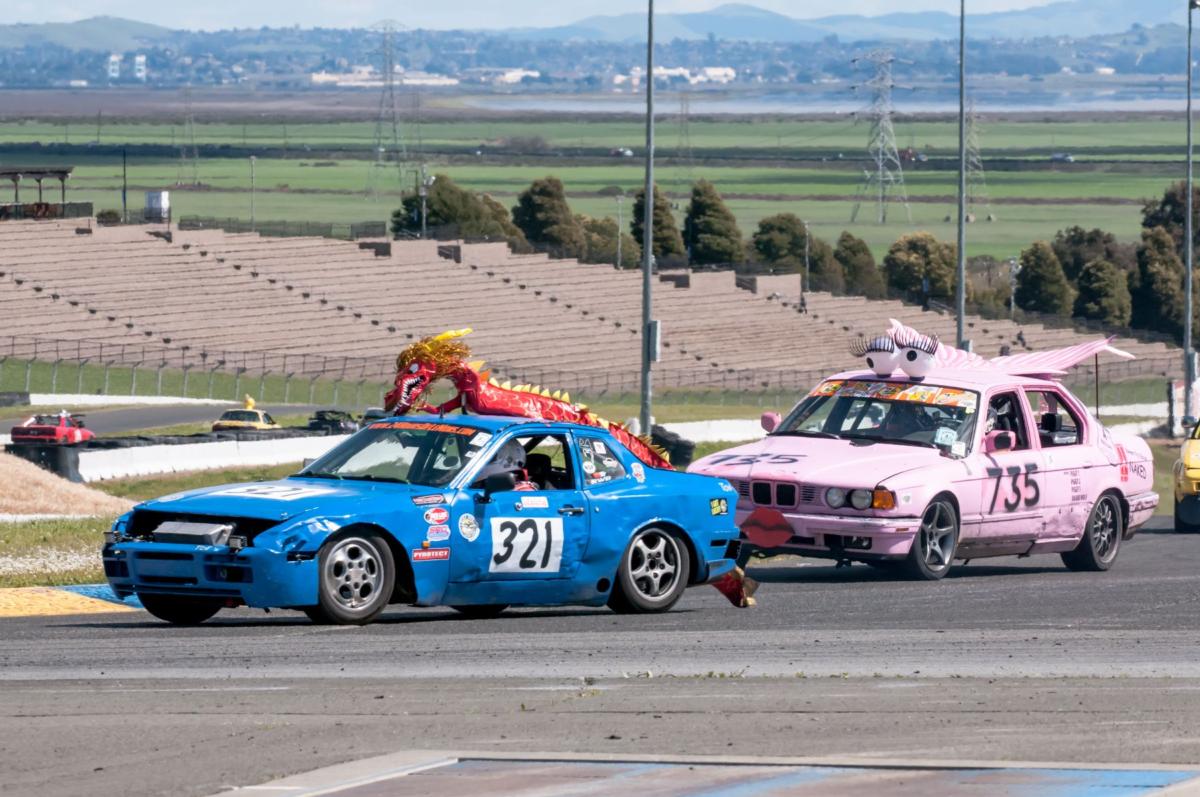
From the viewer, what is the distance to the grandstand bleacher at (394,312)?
6638 centimetres

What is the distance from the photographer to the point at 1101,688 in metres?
10.8

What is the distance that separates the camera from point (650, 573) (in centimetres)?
1473

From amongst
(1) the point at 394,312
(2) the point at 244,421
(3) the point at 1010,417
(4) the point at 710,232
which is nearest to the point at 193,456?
(2) the point at 244,421

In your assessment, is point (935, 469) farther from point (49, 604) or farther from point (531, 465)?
point (49, 604)

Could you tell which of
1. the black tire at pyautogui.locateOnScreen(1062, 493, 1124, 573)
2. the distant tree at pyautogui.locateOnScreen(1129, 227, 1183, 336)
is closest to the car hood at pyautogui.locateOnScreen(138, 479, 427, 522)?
the black tire at pyautogui.locateOnScreen(1062, 493, 1124, 573)

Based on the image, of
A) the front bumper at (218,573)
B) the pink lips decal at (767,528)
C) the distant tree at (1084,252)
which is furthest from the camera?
the distant tree at (1084,252)

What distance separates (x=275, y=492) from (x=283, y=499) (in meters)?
0.27

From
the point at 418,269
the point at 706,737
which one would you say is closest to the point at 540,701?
the point at 706,737

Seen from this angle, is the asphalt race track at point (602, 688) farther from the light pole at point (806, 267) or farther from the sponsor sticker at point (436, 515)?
the light pole at point (806, 267)

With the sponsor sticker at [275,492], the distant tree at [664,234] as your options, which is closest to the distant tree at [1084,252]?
the distant tree at [664,234]

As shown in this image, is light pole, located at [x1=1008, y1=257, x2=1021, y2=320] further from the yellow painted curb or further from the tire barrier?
the yellow painted curb

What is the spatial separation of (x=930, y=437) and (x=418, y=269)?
209 feet

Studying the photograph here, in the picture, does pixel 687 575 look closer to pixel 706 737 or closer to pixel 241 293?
pixel 706 737

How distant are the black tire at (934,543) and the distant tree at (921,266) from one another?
288 feet
